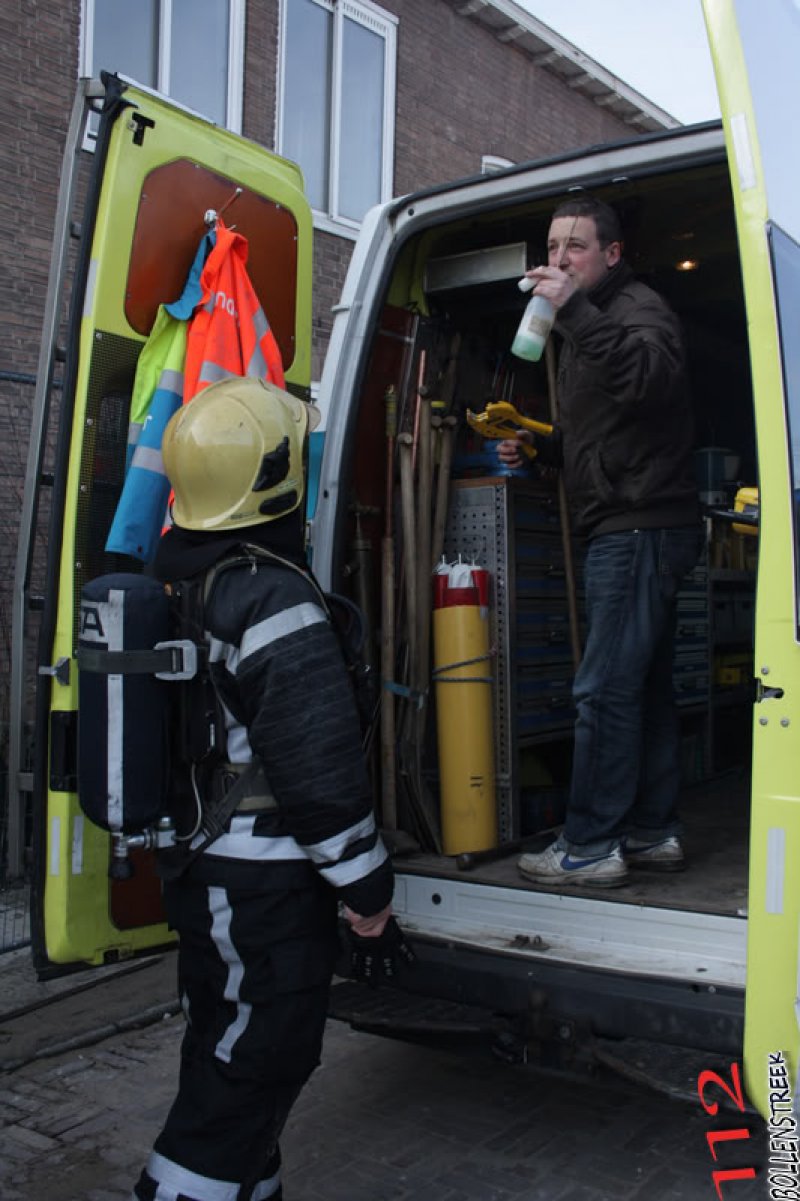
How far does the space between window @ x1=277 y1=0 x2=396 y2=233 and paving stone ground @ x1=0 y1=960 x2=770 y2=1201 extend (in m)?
7.83

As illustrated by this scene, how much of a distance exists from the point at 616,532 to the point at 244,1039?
180 cm

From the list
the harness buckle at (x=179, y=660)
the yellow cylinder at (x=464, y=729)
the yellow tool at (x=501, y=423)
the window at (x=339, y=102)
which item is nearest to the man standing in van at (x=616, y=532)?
Result: the yellow cylinder at (x=464, y=729)

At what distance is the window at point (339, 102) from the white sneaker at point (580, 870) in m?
7.78

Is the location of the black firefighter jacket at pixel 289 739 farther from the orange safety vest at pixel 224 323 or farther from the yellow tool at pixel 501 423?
the yellow tool at pixel 501 423

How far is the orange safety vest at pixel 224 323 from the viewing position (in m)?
3.23

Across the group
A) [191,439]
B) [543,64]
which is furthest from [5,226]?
[543,64]

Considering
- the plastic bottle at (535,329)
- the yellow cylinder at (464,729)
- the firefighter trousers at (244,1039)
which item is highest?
the plastic bottle at (535,329)

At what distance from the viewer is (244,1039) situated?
2.40 metres

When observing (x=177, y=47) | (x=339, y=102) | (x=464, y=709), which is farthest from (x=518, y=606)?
(x=339, y=102)

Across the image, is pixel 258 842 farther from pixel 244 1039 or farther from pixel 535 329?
pixel 535 329

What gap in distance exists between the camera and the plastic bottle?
3164 mm

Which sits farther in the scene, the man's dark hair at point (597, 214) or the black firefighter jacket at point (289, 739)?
the man's dark hair at point (597, 214)

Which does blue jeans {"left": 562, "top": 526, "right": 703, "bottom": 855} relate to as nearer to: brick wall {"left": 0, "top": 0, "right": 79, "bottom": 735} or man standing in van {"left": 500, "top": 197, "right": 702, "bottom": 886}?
man standing in van {"left": 500, "top": 197, "right": 702, "bottom": 886}

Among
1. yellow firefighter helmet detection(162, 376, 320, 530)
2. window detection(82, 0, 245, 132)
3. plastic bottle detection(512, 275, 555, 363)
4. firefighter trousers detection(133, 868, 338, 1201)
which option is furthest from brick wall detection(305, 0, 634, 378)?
firefighter trousers detection(133, 868, 338, 1201)
